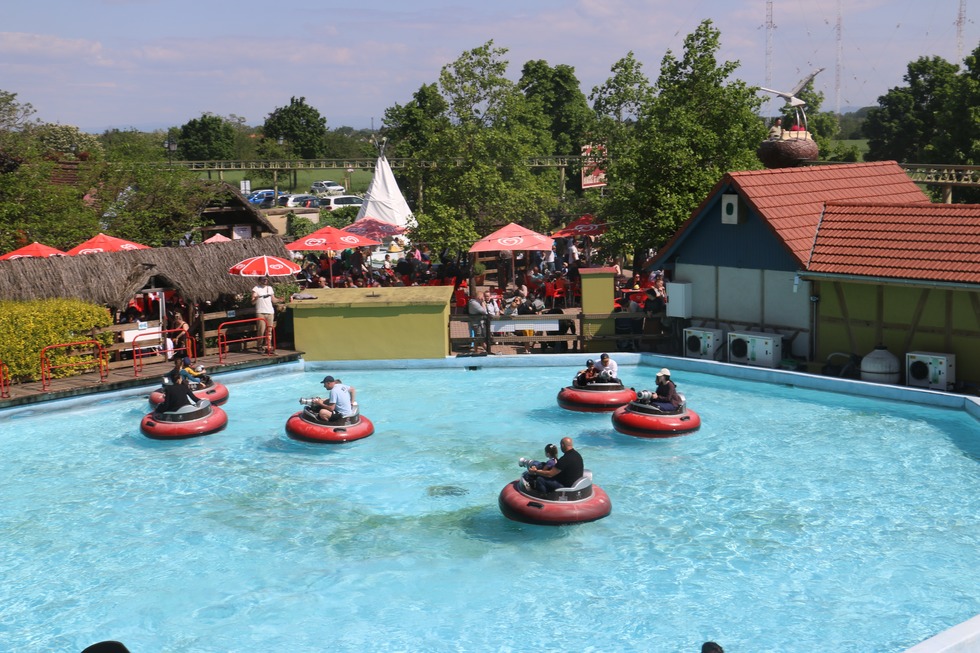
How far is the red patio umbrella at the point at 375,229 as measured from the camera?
3522cm

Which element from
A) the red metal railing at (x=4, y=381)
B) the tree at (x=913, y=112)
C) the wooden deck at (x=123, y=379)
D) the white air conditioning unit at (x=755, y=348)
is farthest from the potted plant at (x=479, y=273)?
the tree at (x=913, y=112)

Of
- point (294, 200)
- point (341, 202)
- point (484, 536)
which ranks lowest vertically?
point (484, 536)

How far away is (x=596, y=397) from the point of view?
21484 millimetres

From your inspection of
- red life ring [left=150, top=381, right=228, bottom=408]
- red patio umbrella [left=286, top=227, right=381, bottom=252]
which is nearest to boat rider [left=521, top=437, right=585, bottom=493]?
red life ring [left=150, top=381, right=228, bottom=408]

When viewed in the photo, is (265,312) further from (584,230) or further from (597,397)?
(584,230)

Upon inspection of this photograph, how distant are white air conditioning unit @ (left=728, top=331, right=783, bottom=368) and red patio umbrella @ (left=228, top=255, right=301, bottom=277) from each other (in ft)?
36.9

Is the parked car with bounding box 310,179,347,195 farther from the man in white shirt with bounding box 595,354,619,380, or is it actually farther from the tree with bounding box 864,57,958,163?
the man in white shirt with bounding box 595,354,619,380

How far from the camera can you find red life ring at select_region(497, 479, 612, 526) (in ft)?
49.7

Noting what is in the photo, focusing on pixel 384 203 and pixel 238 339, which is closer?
pixel 238 339

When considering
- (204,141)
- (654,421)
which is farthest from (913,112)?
(204,141)

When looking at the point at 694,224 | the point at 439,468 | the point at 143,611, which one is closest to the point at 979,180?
the point at 694,224

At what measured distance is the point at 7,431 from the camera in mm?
21547

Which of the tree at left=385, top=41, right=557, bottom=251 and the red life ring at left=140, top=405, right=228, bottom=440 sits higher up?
the tree at left=385, top=41, right=557, bottom=251

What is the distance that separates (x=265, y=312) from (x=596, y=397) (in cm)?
982
